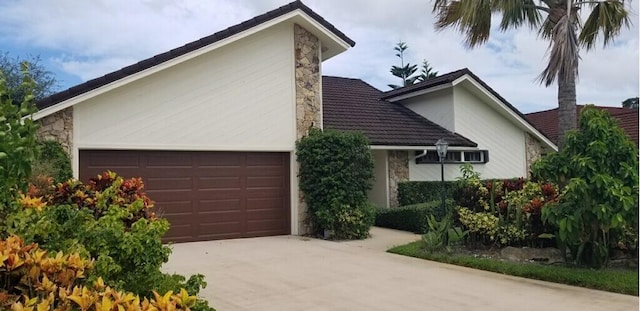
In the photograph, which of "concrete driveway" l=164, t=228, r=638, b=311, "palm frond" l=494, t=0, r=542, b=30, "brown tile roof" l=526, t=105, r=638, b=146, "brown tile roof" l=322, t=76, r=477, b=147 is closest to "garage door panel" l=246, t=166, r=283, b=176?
"concrete driveway" l=164, t=228, r=638, b=311

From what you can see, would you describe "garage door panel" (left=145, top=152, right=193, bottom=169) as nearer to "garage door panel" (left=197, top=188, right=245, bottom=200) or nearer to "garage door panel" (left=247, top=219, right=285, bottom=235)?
"garage door panel" (left=197, top=188, right=245, bottom=200)

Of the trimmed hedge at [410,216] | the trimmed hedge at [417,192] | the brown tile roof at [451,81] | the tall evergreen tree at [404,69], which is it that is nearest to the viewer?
the trimmed hedge at [410,216]

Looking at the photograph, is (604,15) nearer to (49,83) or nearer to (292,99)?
(292,99)

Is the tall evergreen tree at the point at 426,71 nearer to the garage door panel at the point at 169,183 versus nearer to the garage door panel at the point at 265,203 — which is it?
the garage door panel at the point at 265,203

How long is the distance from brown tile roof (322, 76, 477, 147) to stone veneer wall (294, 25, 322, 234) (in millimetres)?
1595

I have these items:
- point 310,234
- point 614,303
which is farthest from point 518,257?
point 310,234

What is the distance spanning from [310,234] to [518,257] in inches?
206

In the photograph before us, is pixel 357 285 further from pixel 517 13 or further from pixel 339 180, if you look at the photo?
pixel 517 13

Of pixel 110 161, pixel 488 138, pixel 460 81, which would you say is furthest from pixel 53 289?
pixel 488 138

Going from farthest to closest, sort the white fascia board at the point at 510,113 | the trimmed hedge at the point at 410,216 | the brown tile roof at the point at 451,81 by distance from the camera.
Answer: the white fascia board at the point at 510,113 → the brown tile roof at the point at 451,81 → the trimmed hedge at the point at 410,216

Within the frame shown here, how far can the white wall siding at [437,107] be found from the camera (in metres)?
16.7

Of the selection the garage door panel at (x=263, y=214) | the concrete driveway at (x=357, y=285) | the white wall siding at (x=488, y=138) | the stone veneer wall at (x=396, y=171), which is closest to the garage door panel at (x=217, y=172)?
the garage door panel at (x=263, y=214)

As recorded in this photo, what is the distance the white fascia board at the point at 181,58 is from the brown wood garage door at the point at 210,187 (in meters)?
1.12

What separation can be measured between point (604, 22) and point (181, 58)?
386 inches
